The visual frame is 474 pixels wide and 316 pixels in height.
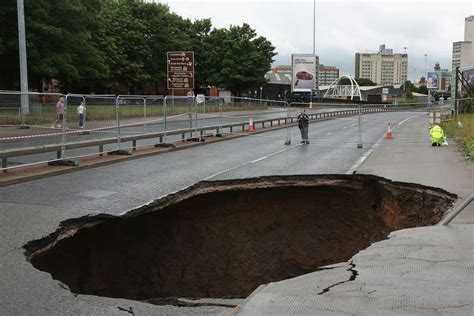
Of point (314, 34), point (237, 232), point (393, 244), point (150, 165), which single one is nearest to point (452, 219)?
point (393, 244)

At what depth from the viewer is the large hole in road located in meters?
7.59

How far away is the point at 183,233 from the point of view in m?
9.43

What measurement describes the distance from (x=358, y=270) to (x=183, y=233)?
492cm

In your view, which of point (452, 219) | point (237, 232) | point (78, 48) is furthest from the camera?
point (78, 48)

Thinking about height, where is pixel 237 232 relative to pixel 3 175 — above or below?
below

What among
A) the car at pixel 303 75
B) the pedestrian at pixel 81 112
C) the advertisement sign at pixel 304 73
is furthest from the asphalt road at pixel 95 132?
the car at pixel 303 75

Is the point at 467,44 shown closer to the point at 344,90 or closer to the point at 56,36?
the point at 56,36

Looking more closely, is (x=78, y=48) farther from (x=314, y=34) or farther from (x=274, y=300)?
(x=314, y=34)

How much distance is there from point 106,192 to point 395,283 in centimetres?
620

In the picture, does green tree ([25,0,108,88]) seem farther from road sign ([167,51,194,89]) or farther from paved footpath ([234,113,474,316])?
paved footpath ([234,113,474,316])

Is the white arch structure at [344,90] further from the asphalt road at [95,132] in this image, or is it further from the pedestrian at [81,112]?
the pedestrian at [81,112]

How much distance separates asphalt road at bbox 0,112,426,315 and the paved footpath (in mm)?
686

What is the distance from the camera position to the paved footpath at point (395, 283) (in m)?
3.96

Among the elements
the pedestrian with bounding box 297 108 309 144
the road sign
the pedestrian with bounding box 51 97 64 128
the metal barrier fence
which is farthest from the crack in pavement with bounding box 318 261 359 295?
the road sign
